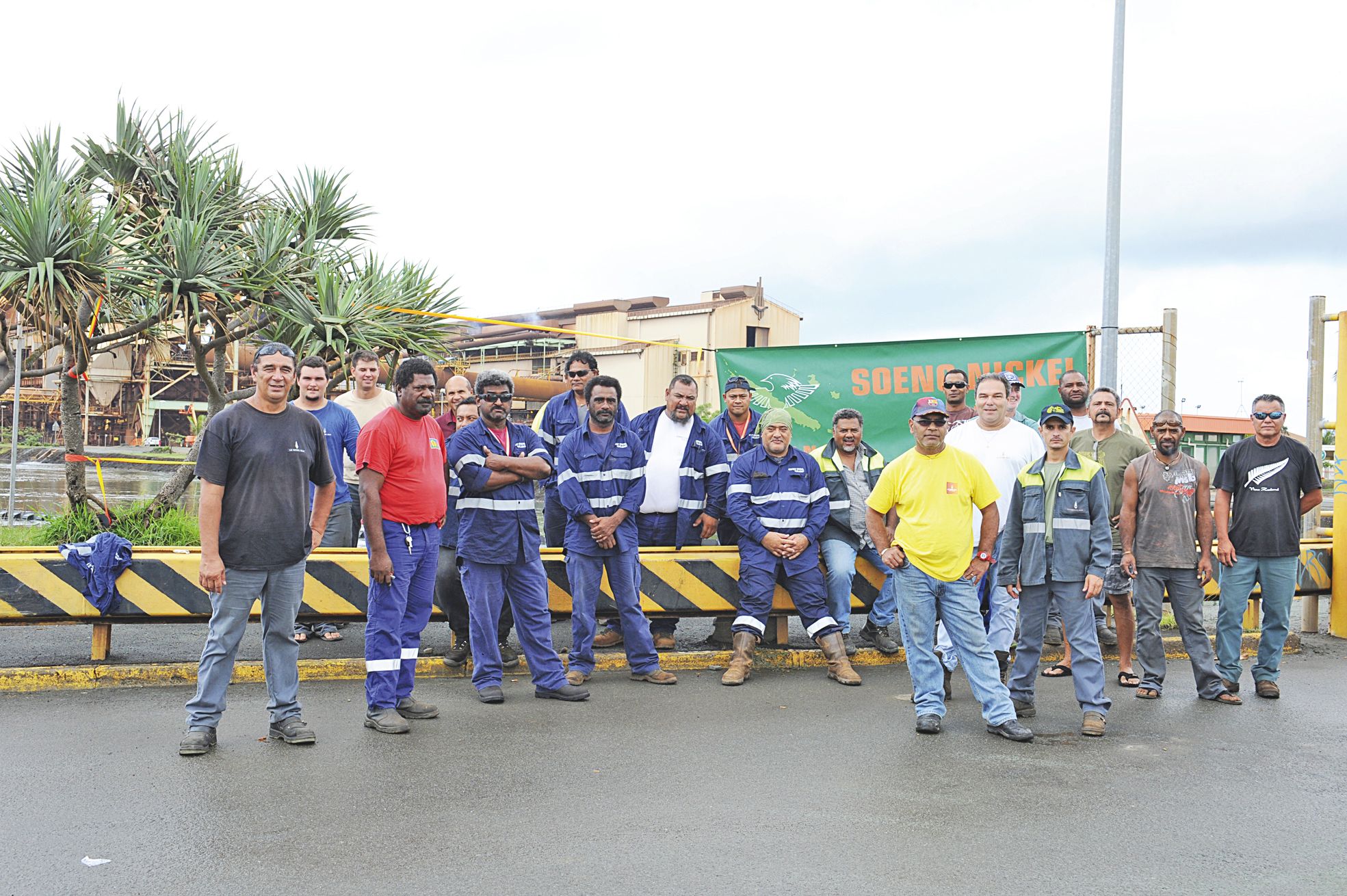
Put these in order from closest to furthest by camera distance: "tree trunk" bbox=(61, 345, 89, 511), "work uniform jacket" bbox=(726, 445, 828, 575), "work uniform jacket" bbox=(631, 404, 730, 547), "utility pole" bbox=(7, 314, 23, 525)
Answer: "work uniform jacket" bbox=(726, 445, 828, 575) < "work uniform jacket" bbox=(631, 404, 730, 547) < "utility pole" bbox=(7, 314, 23, 525) < "tree trunk" bbox=(61, 345, 89, 511)

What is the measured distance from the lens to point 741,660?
7.11 metres

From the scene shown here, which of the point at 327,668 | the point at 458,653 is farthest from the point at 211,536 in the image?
the point at 458,653

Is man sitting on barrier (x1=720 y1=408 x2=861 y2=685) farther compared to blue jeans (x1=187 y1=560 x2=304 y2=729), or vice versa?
man sitting on barrier (x1=720 y1=408 x2=861 y2=685)

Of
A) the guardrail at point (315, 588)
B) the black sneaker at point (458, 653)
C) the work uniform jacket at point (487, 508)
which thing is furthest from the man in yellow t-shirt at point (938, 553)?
the black sneaker at point (458, 653)

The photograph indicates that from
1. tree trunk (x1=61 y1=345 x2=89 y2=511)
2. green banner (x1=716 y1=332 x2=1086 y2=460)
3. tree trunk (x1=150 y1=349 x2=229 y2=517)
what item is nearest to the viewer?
green banner (x1=716 y1=332 x2=1086 y2=460)

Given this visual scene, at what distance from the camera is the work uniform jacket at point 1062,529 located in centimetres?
626

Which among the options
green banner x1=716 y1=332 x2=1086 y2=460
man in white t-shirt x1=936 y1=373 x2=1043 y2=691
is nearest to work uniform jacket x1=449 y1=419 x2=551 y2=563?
man in white t-shirt x1=936 y1=373 x2=1043 y2=691

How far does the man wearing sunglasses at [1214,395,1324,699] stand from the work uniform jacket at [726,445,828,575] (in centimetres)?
273

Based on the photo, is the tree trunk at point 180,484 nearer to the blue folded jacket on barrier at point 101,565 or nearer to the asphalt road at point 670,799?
the blue folded jacket on barrier at point 101,565

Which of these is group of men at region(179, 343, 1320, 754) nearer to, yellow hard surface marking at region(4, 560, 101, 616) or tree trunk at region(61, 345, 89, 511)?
yellow hard surface marking at region(4, 560, 101, 616)


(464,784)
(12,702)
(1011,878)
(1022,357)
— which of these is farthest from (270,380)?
(1022,357)

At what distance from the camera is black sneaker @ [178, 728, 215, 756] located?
516 centimetres

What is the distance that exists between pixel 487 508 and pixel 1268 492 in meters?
5.20

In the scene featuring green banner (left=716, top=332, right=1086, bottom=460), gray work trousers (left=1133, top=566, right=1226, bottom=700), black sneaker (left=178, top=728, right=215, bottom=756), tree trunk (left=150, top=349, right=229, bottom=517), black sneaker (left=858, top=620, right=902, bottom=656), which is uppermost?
green banner (left=716, top=332, right=1086, bottom=460)
